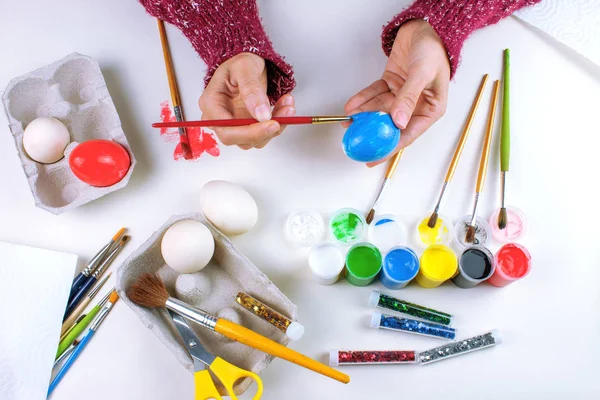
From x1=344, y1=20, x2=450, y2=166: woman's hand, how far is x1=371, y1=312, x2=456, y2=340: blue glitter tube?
0.93 ft

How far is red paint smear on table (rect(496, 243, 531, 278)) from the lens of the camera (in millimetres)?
806

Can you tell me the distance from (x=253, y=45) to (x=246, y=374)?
1.85 ft

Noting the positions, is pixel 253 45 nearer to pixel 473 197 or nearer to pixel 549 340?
pixel 473 197

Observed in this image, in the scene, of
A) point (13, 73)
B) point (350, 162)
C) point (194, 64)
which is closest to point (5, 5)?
point (13, 73)

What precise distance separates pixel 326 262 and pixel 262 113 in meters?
0.28

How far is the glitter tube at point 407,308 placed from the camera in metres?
0.81

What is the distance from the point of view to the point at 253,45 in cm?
85

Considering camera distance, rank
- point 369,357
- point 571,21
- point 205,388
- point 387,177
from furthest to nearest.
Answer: point 571,21
point 387,177
point 369,357
point 205,388

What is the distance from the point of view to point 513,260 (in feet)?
2.68

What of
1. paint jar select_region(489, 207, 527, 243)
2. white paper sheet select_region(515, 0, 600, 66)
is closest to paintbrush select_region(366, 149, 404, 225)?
paint jar select_region(489, 207, 527, 243)

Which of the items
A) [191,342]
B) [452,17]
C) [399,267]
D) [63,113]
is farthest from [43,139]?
[452,17]

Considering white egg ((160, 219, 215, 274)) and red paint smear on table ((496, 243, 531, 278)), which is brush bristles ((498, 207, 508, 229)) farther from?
white egg ((160, 219, 215, 274))

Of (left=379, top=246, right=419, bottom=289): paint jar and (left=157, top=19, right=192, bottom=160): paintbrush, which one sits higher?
(left=157, top=19, right=192, bottom=160): paintbrush

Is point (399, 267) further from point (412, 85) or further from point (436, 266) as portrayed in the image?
point (412, 85)
